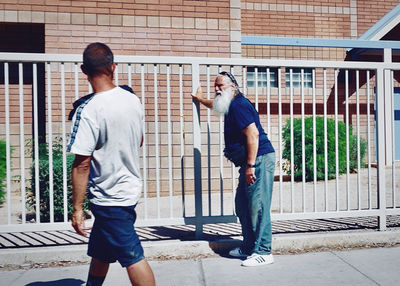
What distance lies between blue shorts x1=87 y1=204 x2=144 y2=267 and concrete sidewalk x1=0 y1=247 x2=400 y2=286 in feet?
3.09

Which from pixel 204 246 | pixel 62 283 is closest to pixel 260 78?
pixel 204 246

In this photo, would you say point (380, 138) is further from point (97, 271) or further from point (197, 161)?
point (97, 271)

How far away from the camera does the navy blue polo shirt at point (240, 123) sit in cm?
318

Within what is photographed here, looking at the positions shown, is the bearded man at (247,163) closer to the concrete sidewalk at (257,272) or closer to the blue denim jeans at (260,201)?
the blue denim jeans at (260,201)

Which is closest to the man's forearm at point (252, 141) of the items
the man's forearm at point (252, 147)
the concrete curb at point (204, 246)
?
the man's forearm at point (252, 147)

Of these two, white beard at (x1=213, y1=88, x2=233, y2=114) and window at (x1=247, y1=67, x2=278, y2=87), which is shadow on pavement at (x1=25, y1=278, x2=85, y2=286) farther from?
window at (x1=247, y1=67, x2=278, y2=87)

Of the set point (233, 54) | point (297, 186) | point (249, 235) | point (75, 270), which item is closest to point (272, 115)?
point (297, 186)

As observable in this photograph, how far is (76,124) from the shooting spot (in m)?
2.12

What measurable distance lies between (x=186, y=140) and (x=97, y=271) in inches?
170

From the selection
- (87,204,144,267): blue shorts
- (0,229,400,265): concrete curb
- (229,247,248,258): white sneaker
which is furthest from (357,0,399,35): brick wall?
(87,204,144,267): blue shorts

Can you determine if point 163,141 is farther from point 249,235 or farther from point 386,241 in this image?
point 386,241

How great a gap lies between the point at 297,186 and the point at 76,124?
20.8 feet

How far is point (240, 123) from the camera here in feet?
10.4

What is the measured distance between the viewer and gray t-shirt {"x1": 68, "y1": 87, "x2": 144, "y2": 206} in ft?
6.86
